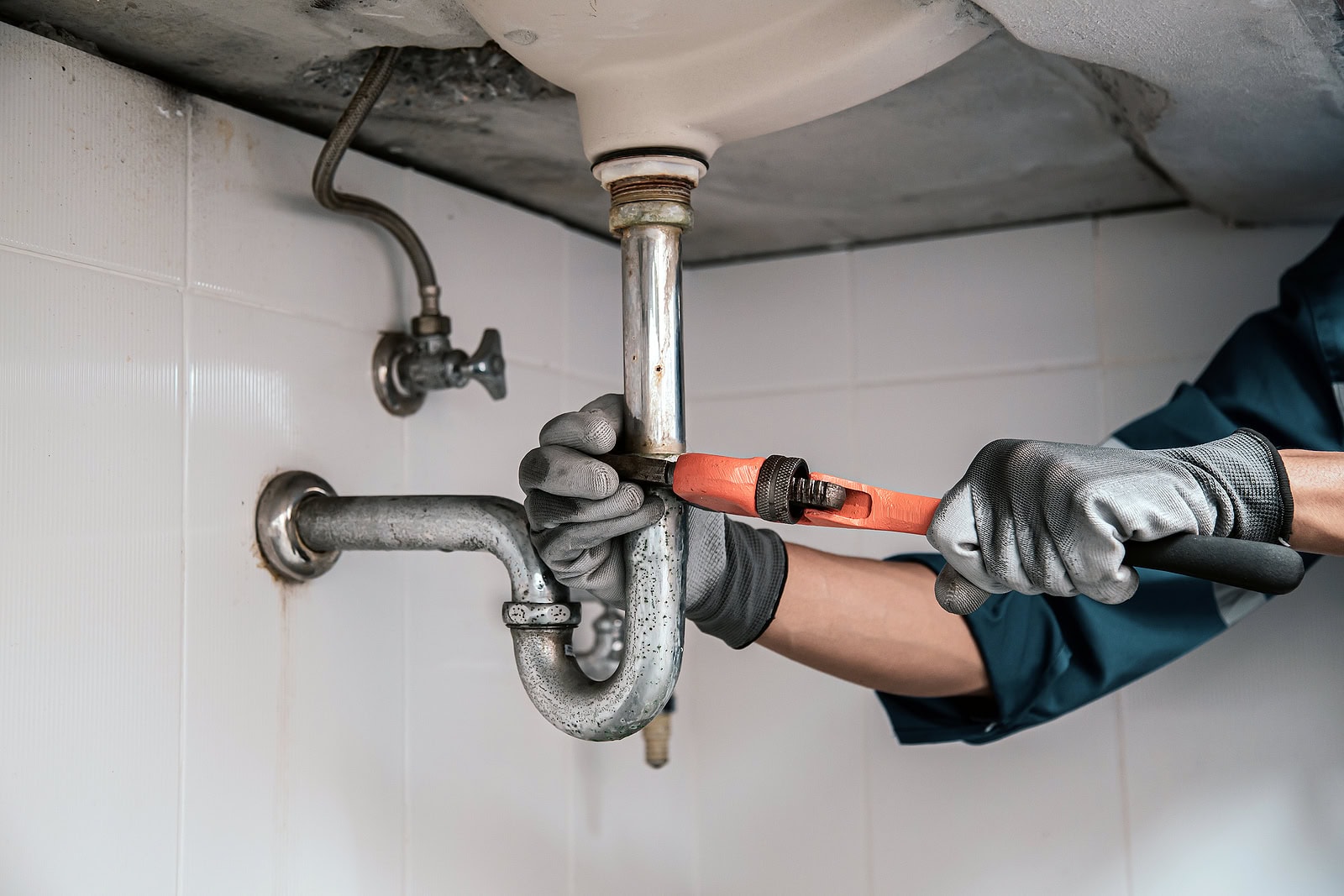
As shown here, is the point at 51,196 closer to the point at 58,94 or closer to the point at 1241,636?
the point at 58,94

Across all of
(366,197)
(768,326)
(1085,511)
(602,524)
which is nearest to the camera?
(1085,511)

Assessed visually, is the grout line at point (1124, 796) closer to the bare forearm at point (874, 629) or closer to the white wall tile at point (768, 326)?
the bare forearm at point (874, 629)

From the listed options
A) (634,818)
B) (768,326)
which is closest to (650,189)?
(768,326)

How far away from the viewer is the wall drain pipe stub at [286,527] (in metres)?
0.85

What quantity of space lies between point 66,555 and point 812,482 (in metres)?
0.46

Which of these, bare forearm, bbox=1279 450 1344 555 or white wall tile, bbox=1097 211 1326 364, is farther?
white wall tile, bbox=1097 211 1326 364

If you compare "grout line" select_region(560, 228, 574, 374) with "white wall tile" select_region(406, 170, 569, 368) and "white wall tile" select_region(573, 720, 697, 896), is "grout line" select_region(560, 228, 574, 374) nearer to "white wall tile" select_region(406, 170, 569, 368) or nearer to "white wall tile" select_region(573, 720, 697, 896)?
"white wall tile" select_region(406, 170, 569, 368)

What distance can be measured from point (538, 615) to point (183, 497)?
0.26 m

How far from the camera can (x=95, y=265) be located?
2.47 feet

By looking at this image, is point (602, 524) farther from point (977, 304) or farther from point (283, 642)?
point (977, 304)

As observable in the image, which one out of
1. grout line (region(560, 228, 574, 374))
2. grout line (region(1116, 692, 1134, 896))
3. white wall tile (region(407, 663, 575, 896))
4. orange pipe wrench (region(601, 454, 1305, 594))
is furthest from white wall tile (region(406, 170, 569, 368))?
grout line (region(1116, 692, 1134, 896))

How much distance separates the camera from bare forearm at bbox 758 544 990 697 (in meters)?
0.93

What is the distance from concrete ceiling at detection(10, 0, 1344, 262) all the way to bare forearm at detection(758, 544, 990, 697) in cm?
37

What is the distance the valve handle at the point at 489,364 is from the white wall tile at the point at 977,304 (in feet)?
1.67
